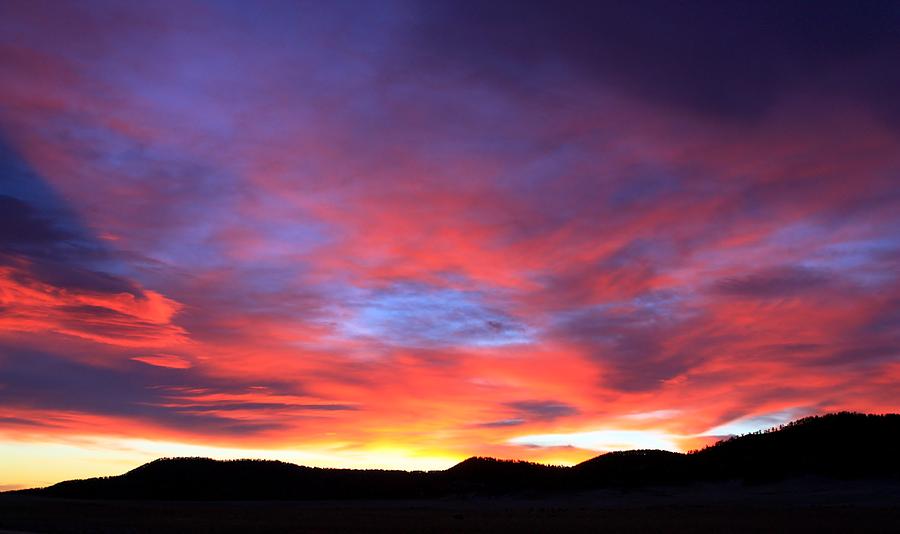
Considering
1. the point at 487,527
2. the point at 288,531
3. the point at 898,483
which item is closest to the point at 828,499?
the point at 898,483

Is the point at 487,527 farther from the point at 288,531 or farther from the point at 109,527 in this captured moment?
the point at 109,527

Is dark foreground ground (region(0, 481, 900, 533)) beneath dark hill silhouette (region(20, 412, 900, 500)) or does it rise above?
beneath

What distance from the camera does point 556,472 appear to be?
→ 316 ft

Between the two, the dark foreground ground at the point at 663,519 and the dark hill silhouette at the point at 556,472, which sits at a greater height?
the dark hill silhouette at the point at 556,472

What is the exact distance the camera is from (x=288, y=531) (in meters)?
42.2

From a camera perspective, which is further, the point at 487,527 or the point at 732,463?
the point at 732,463

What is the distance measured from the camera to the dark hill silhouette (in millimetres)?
70438

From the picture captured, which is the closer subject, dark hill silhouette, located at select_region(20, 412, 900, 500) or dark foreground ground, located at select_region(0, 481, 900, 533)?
dark foreground ground, located at select_region(0, 481, 900, 533)

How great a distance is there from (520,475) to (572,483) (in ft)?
54.7

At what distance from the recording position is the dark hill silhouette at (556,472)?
7044 centimetres

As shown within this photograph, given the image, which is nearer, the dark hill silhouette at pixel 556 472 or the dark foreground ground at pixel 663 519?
the dark foreground ground at pixel 663 519

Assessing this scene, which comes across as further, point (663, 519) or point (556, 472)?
point (556, 472)

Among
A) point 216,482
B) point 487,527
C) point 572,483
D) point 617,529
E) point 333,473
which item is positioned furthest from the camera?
point 333,473

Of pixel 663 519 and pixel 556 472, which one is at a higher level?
pixel 556 472
